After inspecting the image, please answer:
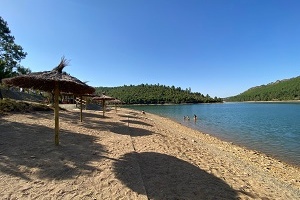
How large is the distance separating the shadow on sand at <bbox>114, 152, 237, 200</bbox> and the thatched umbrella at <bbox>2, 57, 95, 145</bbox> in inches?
124

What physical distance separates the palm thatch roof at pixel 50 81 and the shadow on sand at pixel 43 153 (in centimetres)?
216

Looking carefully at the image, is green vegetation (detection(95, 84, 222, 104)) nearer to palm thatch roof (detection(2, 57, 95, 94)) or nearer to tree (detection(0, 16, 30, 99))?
tree (detection(0, 16, 30, 99))

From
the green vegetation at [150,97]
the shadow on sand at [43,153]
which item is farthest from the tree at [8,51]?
the green vegetation at [150,97]

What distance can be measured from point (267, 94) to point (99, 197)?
212 metres

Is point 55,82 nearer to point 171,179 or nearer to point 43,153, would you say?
point 43,153

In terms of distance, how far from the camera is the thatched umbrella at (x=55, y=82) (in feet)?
24.8

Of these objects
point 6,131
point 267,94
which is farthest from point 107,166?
point 267,94

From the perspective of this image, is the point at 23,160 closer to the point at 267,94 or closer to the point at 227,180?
the point at 227,180

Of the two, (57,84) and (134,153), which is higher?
(57,84)

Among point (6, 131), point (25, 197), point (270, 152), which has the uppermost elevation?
point (6, 131)

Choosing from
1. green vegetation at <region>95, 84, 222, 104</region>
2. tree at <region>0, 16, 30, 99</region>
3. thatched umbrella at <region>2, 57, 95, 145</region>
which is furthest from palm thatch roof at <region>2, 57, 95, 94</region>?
green vegetation at <region>95, 84, 222, 104</region>

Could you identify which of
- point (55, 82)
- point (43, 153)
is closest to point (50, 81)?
point (55, 82)

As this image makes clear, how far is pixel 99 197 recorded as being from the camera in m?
4.68

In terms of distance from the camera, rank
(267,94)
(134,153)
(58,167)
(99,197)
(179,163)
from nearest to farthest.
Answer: (99,197) < (58,167) < (179,163) < (134,153) < (267,94)
